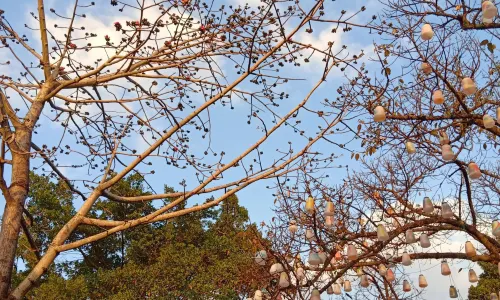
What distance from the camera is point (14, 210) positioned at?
Result: 3559 millimetres

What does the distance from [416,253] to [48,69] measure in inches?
225

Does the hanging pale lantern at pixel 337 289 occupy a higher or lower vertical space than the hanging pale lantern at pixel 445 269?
lower

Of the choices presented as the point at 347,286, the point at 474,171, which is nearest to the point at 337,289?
the point at 347,286

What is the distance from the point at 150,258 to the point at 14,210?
34.9 ft

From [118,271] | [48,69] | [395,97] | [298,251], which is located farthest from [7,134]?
[118,271]

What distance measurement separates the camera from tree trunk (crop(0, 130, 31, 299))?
132 inches

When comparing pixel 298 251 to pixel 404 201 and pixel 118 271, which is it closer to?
pixel 404 201

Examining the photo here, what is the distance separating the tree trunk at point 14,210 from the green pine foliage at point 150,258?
5055mm

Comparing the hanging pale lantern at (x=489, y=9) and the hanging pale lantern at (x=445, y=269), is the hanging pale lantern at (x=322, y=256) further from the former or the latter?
the hanging pale lantern at (x=489, y=9)

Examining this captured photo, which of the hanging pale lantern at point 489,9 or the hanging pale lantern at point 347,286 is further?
the hanging pale lantern at point 347,286

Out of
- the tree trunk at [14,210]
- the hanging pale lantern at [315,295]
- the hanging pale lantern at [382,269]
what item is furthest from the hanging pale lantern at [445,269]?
the tree trunk at [14,210]

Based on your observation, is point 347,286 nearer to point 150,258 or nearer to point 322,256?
point 322,256

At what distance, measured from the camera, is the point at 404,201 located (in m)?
6.94

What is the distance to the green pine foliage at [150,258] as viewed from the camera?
1122 cm
